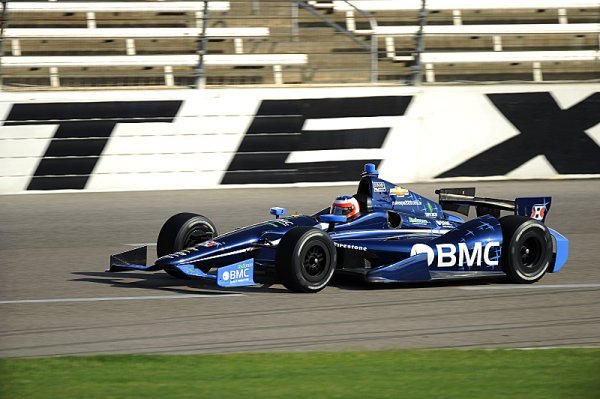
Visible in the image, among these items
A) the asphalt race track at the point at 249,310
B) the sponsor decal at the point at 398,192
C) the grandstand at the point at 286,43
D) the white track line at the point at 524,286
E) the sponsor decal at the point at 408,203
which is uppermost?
the grandstand at the point at 286,43

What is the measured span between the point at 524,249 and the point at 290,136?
22.1 ft

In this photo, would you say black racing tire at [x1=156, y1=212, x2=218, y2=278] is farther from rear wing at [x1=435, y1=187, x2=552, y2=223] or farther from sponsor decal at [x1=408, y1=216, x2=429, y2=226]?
rear wing at [x1=435, y1=187, x2=552, y2=223]

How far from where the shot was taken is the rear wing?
9500 millimetres

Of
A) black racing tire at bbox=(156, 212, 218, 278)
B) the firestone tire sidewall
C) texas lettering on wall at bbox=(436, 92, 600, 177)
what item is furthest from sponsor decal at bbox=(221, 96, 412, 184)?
the firestone tire sidewall

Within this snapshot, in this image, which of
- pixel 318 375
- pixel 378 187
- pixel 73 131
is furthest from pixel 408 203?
pixel 73 131

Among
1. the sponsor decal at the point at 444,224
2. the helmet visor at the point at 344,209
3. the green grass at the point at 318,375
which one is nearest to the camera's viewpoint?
the green grass at the point at 318,375

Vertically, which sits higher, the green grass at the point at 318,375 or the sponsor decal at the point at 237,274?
the sponsor decal at the point at 237,274

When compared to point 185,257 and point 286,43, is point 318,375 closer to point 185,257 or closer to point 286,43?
point 185,257

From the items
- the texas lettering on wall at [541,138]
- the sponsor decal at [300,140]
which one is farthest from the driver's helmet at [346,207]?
the texas lettering on wall at [541,138]

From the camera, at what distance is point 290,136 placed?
50.3ft

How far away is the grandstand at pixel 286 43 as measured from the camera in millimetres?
15656

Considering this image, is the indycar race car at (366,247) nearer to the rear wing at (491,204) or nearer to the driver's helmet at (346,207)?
the driver's helmet at (346,207)

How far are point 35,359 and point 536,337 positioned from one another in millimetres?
3107

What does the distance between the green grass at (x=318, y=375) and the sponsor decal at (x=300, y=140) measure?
9.04m
